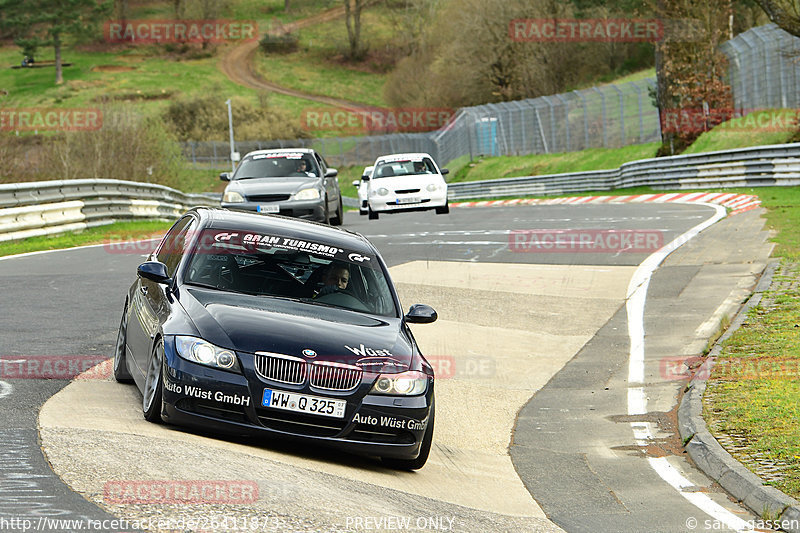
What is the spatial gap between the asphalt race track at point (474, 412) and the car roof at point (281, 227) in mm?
1477

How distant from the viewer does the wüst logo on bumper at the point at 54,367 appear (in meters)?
8.91

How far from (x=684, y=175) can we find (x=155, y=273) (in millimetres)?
30353

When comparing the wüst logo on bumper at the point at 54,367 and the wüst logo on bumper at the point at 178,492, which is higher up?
the wüst logo on bumper at the point at 178,492

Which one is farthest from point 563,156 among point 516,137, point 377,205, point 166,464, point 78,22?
point 78,22

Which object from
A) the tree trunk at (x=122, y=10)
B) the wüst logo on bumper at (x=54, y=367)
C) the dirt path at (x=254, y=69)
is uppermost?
the tree trunk at (x=122, y=10)

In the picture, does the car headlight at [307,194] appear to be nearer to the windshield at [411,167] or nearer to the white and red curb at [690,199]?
the windshield at [411,167]

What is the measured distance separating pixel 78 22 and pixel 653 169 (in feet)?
293

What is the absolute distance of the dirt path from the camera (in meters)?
113

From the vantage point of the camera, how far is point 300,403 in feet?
22.8

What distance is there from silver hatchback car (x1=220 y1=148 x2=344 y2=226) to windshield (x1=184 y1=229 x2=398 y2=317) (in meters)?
12.2

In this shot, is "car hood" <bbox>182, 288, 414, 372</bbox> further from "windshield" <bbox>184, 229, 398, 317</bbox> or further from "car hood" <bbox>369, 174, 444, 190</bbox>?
Result: "car hood" <bbox>369, 174, 444, 190</bbox>

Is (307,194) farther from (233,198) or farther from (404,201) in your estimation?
(404,201)

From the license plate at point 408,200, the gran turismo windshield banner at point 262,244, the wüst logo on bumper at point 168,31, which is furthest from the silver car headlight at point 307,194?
the wüst logo on bumper at point 168,31

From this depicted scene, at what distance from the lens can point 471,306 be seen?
1470cm
